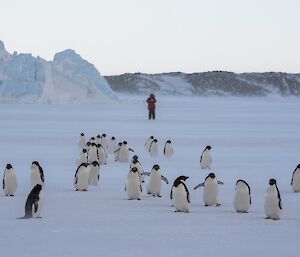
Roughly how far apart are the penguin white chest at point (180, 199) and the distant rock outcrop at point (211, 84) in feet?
402

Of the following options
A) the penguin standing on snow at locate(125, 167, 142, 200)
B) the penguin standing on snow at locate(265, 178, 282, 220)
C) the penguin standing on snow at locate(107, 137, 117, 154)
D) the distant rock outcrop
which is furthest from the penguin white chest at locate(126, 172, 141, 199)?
the distant rock outcrop

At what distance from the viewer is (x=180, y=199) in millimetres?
7227

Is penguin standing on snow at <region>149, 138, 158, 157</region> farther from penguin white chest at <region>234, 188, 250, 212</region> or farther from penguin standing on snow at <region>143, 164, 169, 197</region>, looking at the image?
penguin white chest at <region>234, 188, 250, 212</region>

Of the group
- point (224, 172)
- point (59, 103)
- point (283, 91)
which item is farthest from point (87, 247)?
point (283, 91)

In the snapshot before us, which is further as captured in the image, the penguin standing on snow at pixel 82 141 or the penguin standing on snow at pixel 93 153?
the penguin standing on snow at pixel 82 141

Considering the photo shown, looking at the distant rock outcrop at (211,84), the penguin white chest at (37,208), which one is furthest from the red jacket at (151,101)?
the distant rock outcrop at (211,84)

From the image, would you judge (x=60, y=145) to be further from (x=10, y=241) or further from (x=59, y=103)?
(x=59, y=103)

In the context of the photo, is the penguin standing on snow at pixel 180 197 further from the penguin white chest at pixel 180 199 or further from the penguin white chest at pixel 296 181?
the penguin white chest at pixel 296 181

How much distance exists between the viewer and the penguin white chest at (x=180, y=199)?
7.21 m

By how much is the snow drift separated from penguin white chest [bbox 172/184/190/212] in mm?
37335

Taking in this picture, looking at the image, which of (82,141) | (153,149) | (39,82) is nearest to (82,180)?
(153,149)

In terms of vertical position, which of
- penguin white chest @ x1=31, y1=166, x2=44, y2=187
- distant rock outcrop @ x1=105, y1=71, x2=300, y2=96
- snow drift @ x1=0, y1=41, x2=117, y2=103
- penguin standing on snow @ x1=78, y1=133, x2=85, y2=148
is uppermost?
distant rock outcrop @ x1=105, y1=71, x2=300, y2=96

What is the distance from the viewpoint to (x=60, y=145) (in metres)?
15.9

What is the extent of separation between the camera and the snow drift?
4378 centimetres
